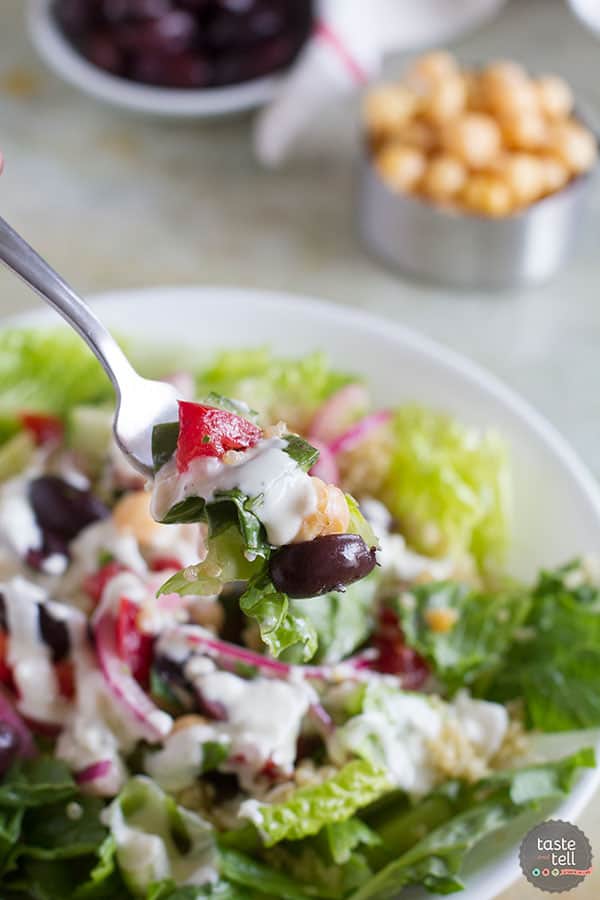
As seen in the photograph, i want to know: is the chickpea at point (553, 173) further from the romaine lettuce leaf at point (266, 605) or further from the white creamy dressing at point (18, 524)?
the romaine lettuce leaf at point (266, 605)

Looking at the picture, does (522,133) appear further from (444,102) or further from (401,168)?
(401,168)

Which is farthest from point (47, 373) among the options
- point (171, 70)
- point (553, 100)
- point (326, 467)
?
point (553, 100)

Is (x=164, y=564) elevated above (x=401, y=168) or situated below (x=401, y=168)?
above

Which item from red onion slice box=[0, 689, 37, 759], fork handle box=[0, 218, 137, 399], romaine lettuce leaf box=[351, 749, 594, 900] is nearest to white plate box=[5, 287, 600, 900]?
romaine lettuce leaf box=[351, 749, 594, 900]

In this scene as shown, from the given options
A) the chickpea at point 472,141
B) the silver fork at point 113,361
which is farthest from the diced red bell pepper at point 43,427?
the chickpea at point 472,141

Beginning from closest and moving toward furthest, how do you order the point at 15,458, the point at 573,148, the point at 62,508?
the point at 62,508, the point at 15,458, the point at 573,148

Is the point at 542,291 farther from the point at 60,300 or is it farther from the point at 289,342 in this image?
the point at 60,300
